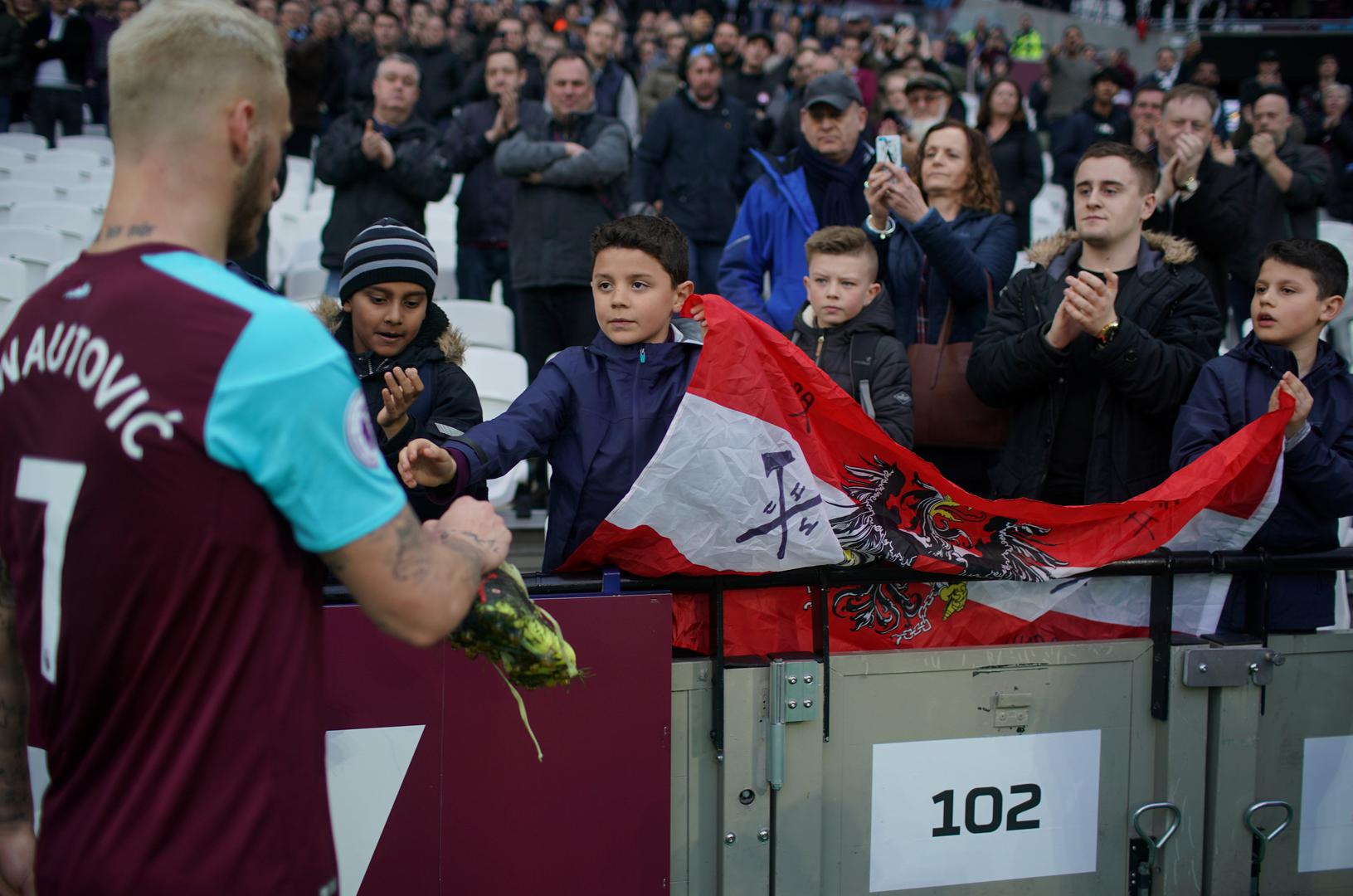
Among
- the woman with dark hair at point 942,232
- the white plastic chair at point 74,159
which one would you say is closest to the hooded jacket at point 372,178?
the woman with dark hair at point 942,232

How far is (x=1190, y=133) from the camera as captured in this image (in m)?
5.02

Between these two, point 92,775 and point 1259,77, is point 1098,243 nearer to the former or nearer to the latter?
point 92,775

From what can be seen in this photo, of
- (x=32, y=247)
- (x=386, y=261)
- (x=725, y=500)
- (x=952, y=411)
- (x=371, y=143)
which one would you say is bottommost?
(x=725, y=500)

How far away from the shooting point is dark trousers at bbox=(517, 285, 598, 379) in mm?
6441

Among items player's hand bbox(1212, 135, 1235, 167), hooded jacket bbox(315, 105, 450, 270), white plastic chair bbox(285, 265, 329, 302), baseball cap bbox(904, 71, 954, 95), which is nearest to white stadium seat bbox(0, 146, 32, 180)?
white plastic chair bbox(285, 265, 329, 302)

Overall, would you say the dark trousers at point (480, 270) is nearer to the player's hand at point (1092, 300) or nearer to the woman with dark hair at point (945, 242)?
the woman with dark hair at point (945, 242)

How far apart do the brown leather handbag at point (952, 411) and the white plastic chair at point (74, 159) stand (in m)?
8.97

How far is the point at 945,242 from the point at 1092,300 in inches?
33.9

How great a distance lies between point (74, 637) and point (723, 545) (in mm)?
1685

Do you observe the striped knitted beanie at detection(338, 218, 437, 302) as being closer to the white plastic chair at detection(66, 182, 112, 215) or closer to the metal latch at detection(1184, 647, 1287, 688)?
the metal latch at detection(1184, 647, 1287, 688)

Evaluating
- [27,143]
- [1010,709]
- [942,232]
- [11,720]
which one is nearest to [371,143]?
[942,232]

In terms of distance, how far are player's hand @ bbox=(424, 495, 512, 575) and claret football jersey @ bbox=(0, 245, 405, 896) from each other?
0.78 feet

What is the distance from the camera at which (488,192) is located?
23.9 ft

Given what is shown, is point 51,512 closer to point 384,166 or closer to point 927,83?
point 384,166
